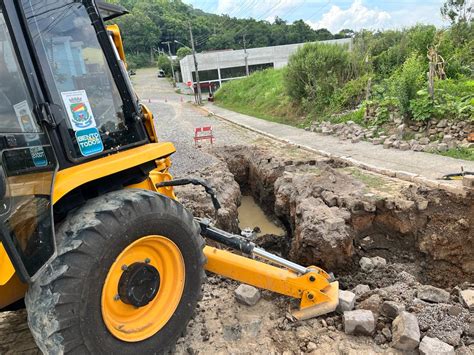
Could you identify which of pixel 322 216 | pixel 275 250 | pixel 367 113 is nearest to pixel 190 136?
pixel 367 113

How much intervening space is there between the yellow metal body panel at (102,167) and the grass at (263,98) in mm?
12383

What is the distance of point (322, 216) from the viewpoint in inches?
222

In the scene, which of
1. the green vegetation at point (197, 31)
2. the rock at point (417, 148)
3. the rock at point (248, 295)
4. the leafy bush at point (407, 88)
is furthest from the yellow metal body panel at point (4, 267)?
the green vegetation at point (197, 31)

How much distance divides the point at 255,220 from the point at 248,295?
4.81 m

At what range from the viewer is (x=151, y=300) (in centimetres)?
267

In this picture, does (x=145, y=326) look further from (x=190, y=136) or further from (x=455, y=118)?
(x=190, y=136)

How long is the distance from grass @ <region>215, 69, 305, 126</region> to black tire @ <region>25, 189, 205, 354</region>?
1280 centimetres

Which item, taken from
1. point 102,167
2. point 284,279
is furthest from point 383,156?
point 102,167

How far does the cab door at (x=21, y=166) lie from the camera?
204 cm

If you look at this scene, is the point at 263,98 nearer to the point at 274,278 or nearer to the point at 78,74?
the point at 274,278

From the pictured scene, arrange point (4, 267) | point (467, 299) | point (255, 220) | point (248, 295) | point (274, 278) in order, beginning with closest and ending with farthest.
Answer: point (4, 267) < point (274, 278) < point (467, 299) < point (248, 295) < point (255, 220)

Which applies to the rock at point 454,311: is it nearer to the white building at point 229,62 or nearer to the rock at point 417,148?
the rock at point 417,148

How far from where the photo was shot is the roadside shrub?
15.0 m

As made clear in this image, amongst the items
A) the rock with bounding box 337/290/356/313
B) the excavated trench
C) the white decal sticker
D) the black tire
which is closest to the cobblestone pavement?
the excavated trench
